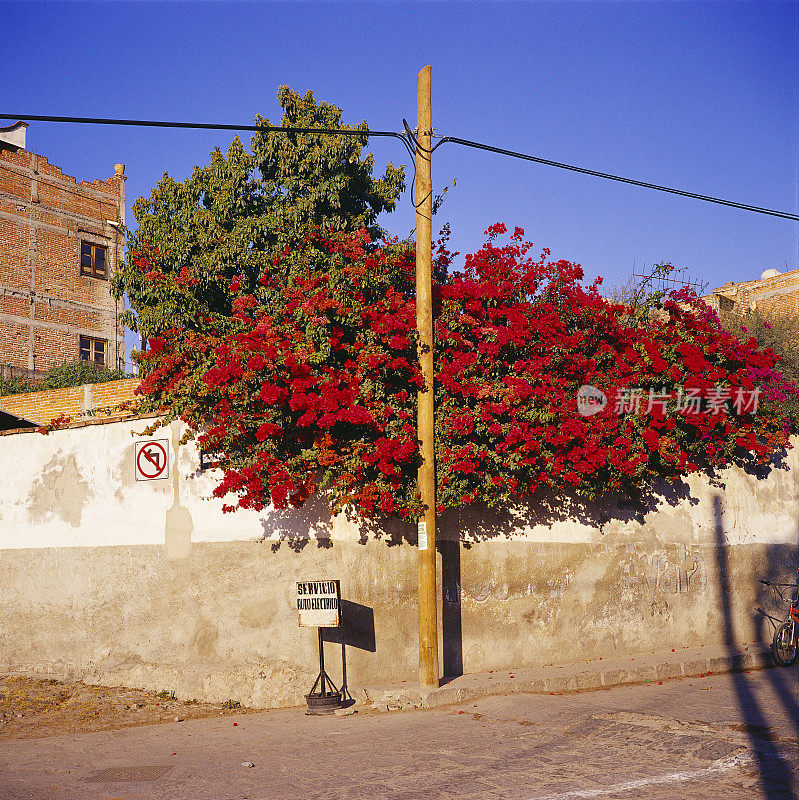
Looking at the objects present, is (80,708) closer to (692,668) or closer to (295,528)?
(295,528)

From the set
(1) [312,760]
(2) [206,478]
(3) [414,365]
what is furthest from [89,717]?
(3) [414,365]

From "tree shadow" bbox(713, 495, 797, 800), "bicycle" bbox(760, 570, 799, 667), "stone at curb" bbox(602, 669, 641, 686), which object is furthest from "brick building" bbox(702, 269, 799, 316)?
"stone at curb" bbox(602, 669, 641, 686)

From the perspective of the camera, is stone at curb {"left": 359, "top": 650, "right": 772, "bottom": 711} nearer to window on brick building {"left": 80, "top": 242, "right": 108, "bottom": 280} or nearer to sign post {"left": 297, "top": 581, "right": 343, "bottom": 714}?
sign post {"left": 297, "top": 581, "right": 343, "bottom": 714}

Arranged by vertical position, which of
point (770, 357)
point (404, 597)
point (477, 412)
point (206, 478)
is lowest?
point (404, 597)

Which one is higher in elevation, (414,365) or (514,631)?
(414,365)

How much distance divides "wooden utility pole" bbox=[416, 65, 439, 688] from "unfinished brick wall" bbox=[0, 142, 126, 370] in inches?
923

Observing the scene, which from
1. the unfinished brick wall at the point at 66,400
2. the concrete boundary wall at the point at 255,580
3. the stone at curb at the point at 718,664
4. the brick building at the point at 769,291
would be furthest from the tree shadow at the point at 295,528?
the brick building at the point at 769,291

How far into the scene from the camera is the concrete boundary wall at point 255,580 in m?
11.4

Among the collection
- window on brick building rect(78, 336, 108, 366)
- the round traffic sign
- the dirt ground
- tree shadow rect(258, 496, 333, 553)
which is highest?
window on brick building rect(78, 336, 108, 366)

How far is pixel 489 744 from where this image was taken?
27.8 ft

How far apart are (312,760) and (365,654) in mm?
3394

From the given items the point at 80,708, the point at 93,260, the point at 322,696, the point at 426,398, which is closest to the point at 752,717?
the point at 322,696

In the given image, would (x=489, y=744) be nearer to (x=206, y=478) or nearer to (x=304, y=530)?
(x=304, y=530)

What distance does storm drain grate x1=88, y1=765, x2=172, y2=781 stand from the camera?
7809mm
